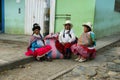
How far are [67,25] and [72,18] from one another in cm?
261

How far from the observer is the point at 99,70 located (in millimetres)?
6340

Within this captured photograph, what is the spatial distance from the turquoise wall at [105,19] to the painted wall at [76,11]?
0.36 meters

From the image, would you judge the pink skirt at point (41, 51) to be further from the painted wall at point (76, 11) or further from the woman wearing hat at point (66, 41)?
the painted wall at point (76, 11)

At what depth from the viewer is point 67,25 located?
287 inches

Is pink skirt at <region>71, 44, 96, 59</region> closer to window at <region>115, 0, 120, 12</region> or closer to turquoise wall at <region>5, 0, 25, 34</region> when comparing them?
turquoise wall at <region>5, 0, 25, 34</region>

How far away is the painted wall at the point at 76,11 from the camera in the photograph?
31.3 feet

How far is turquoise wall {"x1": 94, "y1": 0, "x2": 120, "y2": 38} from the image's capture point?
32.8ft

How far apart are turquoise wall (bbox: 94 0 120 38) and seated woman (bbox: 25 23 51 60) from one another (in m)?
3.47

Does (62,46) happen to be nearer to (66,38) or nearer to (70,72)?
(66,38)

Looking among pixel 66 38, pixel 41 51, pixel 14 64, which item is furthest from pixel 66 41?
pixel 14 64

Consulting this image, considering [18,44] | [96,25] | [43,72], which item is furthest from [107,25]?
[43,72]

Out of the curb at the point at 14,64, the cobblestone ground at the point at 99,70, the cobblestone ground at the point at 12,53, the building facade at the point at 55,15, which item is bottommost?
the cobblestone ground at the point at 99,70

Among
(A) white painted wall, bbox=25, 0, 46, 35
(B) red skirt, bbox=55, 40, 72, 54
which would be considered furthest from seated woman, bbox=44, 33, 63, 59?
(A) white painted wall, bbox=25, 0, 46, 35

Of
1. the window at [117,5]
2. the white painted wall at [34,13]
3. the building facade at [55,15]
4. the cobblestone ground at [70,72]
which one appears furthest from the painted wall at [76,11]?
the window at [117,5]
